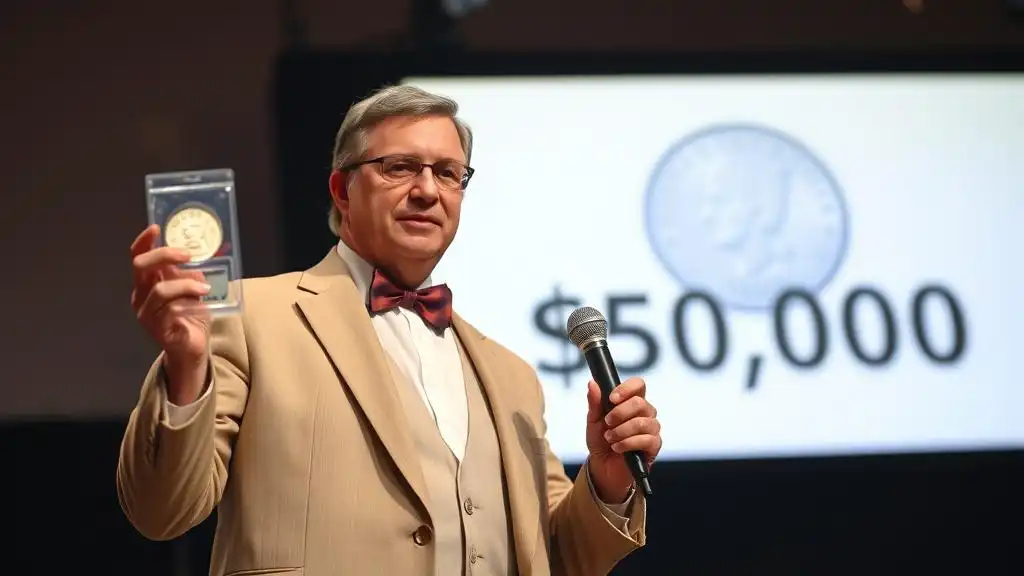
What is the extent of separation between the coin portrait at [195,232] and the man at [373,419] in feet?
0.17

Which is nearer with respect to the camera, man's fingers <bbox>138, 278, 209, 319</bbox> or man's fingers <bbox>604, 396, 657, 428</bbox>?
man's fingers <bbox>138, 278, 209, 319</bbox>

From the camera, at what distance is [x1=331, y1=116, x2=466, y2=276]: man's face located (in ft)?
6.58

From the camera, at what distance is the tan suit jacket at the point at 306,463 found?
170cm

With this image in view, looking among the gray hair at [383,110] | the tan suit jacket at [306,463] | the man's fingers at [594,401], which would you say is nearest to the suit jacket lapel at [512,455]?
the tan suit jacket at [306,463]

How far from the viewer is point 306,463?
1.74 m

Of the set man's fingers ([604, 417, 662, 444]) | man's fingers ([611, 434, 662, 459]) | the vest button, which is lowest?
the vest button

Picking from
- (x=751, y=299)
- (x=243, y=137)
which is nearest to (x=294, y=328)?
(x=243, y=137)

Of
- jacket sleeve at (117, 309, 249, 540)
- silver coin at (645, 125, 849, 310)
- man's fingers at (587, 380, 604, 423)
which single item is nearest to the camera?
jacket sleeve at (117, 309, 249, 540)

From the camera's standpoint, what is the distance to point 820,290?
136 inches

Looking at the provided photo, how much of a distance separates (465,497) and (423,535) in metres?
0.11

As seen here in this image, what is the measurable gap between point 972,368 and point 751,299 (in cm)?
71

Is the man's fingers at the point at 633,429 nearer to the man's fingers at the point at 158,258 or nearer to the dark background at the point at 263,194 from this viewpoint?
the man's fingers at the point at 158,258

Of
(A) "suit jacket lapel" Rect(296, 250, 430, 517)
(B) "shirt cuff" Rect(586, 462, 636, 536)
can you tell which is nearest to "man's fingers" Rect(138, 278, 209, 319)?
(A) "suit jacket lapel" Rect(296, 250, 430, 517)

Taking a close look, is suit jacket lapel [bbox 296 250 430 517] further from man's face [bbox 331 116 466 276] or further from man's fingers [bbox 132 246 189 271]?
man's fingers [bbox 132 246 189 271]
